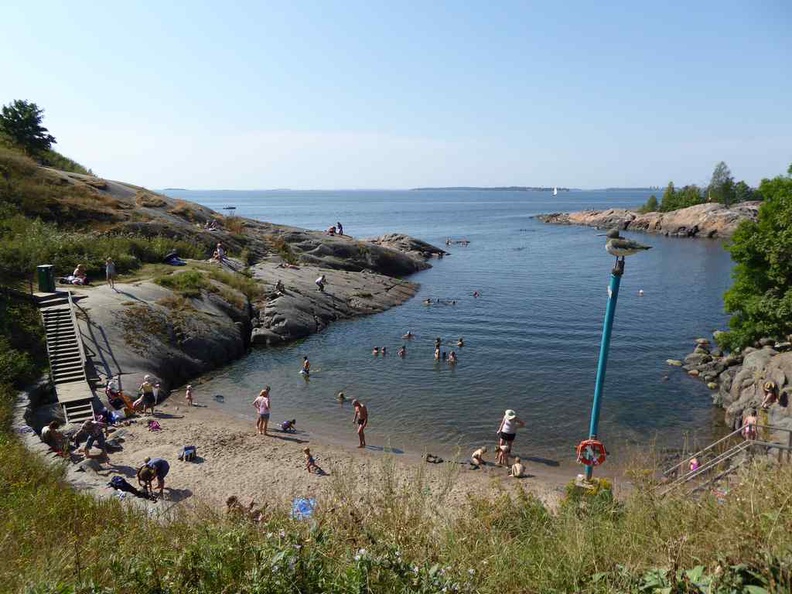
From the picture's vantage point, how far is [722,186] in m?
117

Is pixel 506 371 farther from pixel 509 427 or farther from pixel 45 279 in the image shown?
pixel 45 279

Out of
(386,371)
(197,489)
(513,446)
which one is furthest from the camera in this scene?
(386,371)

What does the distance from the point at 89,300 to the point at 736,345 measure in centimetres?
3173

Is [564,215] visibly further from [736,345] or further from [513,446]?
[513,446]

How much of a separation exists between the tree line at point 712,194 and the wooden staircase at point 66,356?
119755mm

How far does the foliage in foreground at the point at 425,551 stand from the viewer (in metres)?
4.45

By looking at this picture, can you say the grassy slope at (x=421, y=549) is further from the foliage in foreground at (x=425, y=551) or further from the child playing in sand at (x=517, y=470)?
the child playing in sand at (x=517, y=470)

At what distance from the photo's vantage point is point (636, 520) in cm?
565

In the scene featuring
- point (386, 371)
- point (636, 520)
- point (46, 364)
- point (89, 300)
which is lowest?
point (386, 371)

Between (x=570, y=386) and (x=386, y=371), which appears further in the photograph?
(x=386, y=371)

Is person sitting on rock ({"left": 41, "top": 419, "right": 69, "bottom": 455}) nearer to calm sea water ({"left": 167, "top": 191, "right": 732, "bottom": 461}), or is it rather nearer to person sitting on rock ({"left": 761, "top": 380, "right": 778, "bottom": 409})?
calm sea water ({"left": 167, "top": 191, "right": 732, "bottom": 461})

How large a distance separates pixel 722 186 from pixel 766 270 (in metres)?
116

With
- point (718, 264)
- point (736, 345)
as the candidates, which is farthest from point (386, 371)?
point (718, 264)

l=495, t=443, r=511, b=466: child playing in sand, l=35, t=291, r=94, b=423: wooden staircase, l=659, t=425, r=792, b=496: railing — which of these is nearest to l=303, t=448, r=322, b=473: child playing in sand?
l=495, t=443, r=511, b=466: child playing in sand
